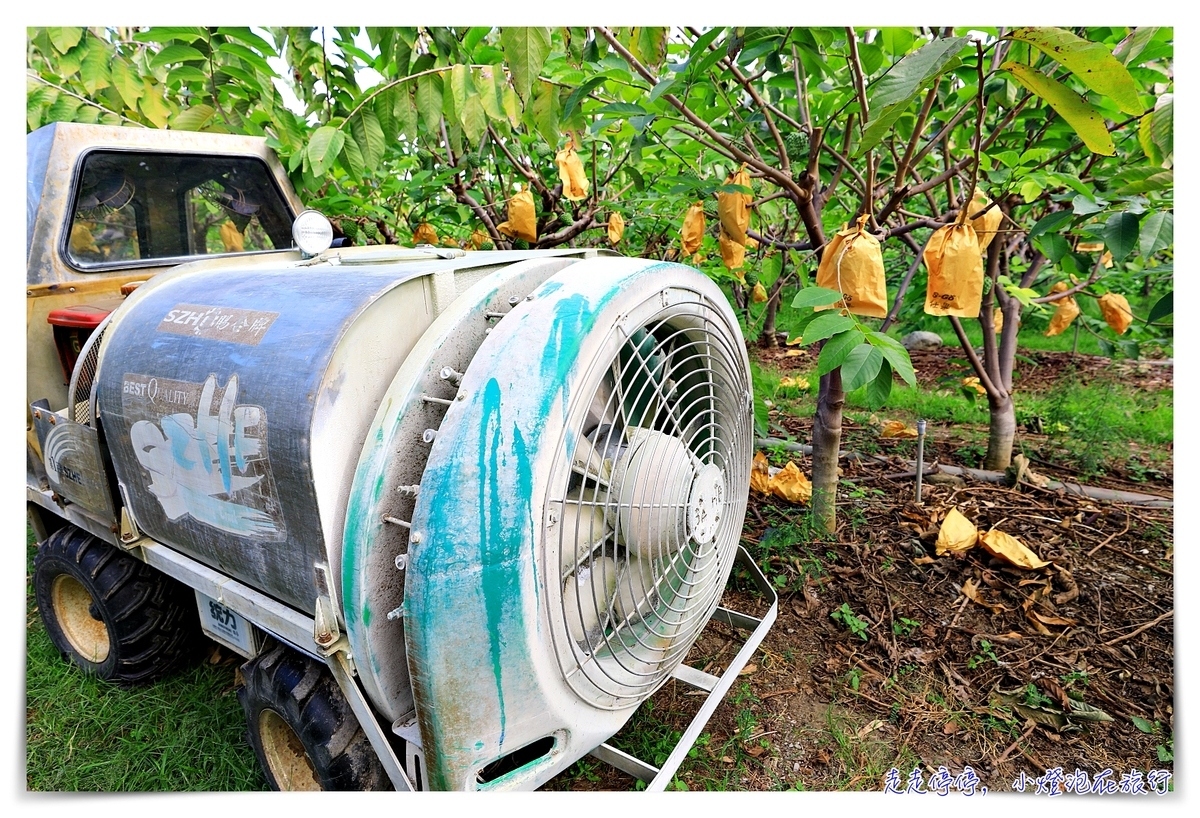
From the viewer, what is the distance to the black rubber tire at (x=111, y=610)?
237 cm

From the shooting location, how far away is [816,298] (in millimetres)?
2039

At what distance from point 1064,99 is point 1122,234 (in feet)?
2.17

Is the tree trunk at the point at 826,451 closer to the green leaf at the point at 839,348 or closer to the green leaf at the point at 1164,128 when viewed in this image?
the green leaf at the point at 839,348

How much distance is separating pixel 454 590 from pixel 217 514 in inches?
28.1

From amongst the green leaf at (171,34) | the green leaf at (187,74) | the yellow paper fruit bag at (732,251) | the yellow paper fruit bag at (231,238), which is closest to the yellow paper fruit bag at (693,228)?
the yellow paper fruit bag at (732,251)

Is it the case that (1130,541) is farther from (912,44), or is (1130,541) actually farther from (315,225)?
(315,225)

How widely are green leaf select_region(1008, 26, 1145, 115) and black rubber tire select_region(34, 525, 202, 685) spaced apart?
2855 millimetres

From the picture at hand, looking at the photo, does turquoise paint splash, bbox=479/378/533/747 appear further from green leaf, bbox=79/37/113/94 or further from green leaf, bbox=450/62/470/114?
green leaf, bbox=79/37/113/94

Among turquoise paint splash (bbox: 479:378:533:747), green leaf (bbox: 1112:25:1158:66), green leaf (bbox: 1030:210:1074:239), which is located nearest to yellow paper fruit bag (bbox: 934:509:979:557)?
green leaf (bbox: 1030:210:1074:239)

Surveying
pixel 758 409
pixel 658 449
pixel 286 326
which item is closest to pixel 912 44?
pixel 758 409

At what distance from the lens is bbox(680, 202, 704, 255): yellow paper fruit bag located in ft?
9.90

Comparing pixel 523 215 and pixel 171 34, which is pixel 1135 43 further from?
pixel 171 34

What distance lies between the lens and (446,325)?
160cm

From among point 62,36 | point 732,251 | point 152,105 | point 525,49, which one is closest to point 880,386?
point 732,251
